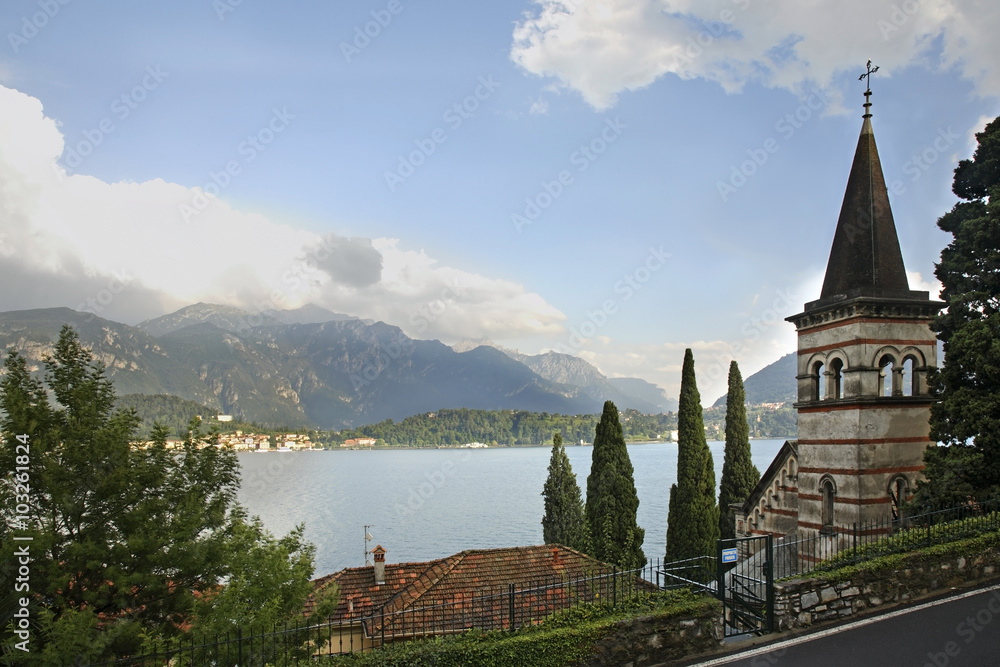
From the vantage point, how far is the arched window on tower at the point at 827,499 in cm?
1599

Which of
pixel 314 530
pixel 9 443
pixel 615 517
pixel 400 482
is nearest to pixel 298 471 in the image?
pixel 400 482

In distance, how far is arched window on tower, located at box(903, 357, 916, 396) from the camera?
15.8m

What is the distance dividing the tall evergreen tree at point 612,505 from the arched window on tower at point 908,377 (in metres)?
16.9

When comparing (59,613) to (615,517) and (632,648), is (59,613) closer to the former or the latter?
(632,648)

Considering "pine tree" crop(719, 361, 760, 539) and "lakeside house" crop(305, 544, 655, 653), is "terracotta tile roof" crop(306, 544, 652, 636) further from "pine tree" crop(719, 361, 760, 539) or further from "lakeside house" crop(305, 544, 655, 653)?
"pine tree" crop(719, 361, 760, 539)

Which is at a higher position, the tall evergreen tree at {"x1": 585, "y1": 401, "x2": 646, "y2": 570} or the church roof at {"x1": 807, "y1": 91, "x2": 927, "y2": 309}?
the church roof at {"x1": 807, "y1": 91, "x2": 927, "y2": 309}

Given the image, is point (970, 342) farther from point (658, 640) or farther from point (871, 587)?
point (658, 640)

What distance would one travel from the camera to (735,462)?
1239 inches

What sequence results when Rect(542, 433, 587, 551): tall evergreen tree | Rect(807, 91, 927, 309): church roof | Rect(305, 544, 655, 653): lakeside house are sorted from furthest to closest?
Rect(542, 433, 587, 551): tall evergreen tree
Rect(305, 544, 655, 653): lakeside house
Rect(807, 91, 927, 309): church roof

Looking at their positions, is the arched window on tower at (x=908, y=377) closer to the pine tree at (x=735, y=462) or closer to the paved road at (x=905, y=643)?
the paved road at (x=905, y=643)

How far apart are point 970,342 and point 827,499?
5.06 meters

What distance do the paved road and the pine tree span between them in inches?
820

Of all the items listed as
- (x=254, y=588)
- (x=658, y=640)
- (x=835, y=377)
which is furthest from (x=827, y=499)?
(x=254, y=588)

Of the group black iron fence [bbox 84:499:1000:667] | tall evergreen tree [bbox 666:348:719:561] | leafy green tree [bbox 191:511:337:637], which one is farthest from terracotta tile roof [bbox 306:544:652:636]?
tall evergreen tree [bbox 666:348:719:561]
